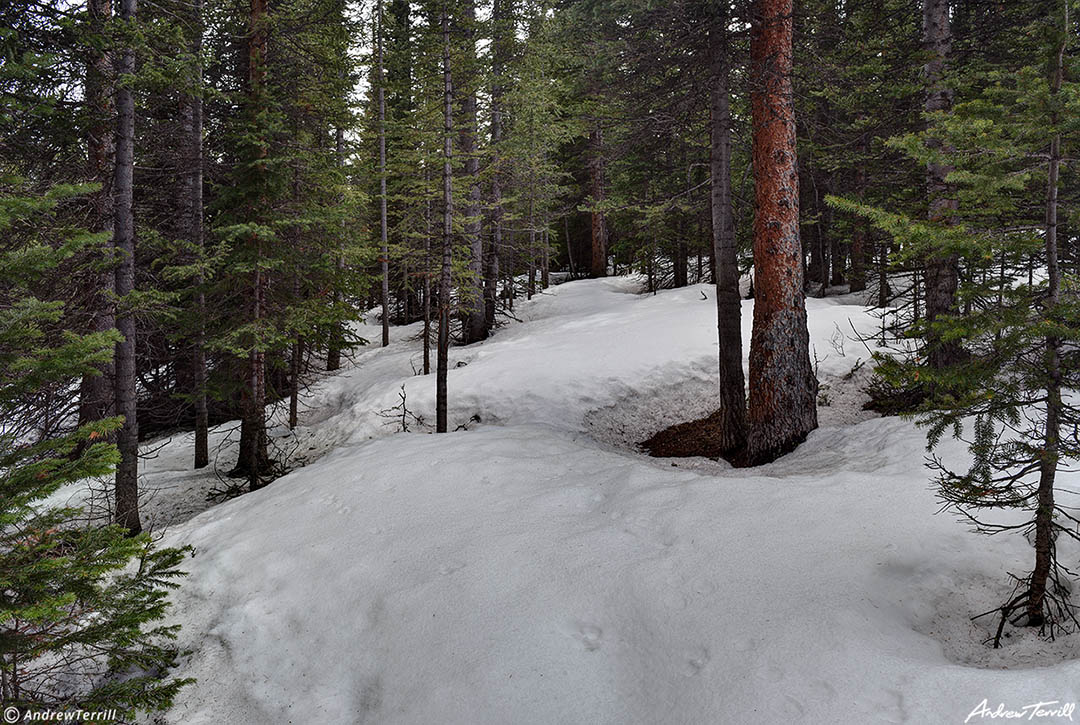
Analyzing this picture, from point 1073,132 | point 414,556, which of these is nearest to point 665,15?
point 1073,132

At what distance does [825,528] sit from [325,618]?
4.38 m

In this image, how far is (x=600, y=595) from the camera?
14.3 ft

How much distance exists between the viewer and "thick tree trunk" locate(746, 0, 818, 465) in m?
7.88

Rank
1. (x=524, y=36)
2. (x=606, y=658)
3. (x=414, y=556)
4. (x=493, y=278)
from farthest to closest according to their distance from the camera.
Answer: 1. (x=493, y=278)
2. (x=524, y=36)
3. (x=414, y=556)
4. (x=606, y=658)

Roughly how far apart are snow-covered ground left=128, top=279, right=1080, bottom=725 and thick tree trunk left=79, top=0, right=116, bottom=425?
321 cm

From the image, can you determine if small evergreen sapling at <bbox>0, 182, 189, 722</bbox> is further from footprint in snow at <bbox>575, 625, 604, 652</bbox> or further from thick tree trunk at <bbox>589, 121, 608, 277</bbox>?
thick tree trunk at <bbox>589, 121, 608, 277</bbox>

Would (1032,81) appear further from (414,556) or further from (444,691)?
(414,556)

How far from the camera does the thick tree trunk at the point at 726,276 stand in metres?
9.05

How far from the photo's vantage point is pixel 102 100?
764cm

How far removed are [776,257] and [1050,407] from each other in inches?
197

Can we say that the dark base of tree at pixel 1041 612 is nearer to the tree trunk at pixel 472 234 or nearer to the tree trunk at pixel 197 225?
the tree trunk at pixel 472 234

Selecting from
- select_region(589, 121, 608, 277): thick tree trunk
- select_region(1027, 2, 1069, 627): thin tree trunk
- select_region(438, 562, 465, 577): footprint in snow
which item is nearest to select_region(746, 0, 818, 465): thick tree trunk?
select_region(1027, 2, 1069, 627): thin tree trunk

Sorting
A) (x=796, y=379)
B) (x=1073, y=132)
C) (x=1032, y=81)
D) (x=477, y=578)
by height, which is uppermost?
(x=1032, y=81)

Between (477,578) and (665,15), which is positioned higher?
(665,15)
